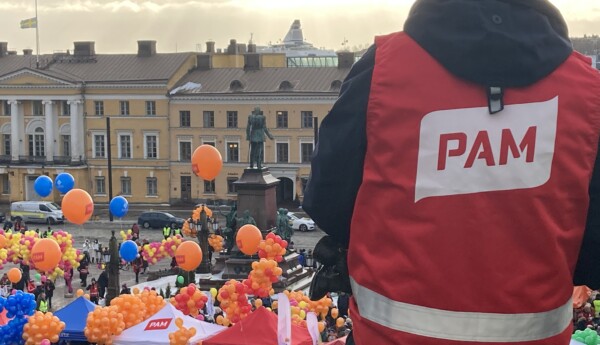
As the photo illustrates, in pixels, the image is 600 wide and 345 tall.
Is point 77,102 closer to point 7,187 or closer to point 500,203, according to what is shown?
point 7,187

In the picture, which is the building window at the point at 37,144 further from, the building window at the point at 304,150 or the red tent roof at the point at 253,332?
the red tent roof at the point at 253,332

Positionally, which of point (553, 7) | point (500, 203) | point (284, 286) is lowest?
point (284, 286)

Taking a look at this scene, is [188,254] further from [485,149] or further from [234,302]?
[485,149]

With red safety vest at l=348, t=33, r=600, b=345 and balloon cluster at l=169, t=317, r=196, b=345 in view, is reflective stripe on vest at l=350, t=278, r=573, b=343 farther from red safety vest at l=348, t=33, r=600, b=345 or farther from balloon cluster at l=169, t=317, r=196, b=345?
balloon cluster at l=169, t=317, r=196, b=345

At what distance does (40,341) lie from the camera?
35.6 ft

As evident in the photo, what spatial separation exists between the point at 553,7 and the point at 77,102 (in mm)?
44151

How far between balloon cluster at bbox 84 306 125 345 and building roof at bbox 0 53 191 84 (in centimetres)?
3383

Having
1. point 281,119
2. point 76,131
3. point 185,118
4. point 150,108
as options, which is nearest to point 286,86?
point 281,119

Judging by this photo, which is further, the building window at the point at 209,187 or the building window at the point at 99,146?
the building window at the point at 99,146

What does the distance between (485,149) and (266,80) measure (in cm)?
4179

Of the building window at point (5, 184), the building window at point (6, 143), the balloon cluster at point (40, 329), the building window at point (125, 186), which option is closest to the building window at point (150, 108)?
the building window at point (125, 186)

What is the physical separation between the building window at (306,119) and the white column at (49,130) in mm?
11575

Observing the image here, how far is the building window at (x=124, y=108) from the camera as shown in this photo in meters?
45.4

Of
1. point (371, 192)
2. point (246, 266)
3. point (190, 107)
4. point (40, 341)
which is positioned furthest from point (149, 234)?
point (371, 192)
